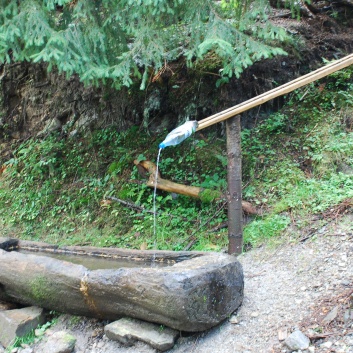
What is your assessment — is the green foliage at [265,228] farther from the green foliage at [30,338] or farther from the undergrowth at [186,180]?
the green foliage at [30,338]

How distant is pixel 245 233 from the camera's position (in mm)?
5836

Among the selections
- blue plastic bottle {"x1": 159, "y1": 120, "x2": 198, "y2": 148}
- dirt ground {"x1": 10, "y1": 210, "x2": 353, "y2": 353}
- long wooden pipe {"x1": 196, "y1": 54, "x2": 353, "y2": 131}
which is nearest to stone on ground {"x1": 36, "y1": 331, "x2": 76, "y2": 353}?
dirt ground {"x1": 10, "y1": 210, "x2": 353, "y2": 353}

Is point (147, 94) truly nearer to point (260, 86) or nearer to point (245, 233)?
point (260, 86)

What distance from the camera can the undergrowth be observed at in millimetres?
6168

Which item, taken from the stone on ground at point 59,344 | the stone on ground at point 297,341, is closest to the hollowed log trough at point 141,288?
the stone on ground at point 59,344

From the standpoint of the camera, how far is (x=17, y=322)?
14.7ft

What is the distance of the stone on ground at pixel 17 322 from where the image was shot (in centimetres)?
443

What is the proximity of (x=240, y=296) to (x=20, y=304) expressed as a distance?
9.49ft

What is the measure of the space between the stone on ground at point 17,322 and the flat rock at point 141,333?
43.0 inches

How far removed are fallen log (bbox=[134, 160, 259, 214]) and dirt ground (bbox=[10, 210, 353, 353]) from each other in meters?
1.15

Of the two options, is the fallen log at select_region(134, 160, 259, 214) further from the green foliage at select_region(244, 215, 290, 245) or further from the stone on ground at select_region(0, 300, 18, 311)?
the stone on ground at select_region(0, 300, 18, 311)

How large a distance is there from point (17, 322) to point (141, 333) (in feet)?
5.23

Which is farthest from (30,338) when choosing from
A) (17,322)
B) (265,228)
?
(265,228)

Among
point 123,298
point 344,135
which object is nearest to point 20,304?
point 123,298
